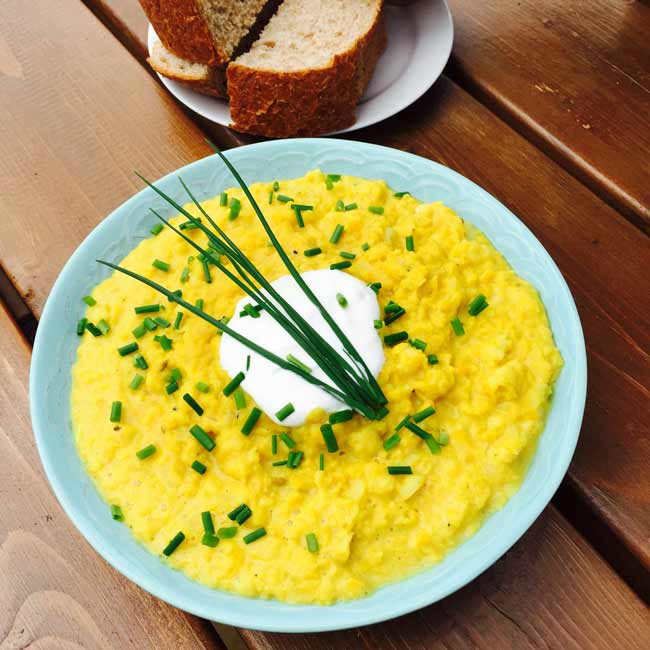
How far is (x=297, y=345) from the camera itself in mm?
1610

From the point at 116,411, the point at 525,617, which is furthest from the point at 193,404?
the point at 525,617

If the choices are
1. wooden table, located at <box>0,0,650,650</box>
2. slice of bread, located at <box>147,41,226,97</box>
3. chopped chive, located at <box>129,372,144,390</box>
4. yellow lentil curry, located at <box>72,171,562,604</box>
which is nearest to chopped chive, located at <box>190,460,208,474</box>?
yellow lentil curry, located at <box>72,171,562,604</box>

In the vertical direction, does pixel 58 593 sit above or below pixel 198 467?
below

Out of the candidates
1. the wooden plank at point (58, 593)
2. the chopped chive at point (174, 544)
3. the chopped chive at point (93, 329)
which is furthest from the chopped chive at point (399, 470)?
the chopped chive at point (93, 329)

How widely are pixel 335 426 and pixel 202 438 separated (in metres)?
0.30

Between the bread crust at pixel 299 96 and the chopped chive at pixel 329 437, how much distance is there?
117cm

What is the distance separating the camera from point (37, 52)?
8.81 feet

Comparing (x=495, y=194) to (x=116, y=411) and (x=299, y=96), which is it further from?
(x=116, y=411)

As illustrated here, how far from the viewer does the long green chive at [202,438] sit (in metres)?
1.54

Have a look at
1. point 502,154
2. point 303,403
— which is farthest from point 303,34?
point 303,403

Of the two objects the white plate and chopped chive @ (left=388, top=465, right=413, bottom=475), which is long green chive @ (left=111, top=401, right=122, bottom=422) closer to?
chopped chive @ (left=388, top=465, right=413, bottom=475)

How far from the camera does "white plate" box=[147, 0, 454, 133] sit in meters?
2.37

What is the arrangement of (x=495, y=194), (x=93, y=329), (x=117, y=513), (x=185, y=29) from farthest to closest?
1. (x=185, y=29)
2. (x=495, y=194)
3. (x=93, y=329)
4. (x=117, y=513)

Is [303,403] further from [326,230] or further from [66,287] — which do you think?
[66,287]
